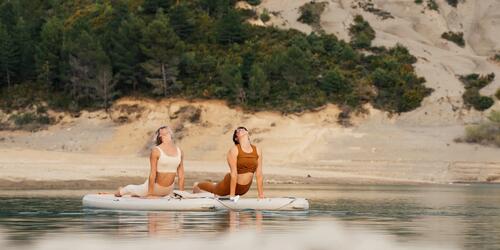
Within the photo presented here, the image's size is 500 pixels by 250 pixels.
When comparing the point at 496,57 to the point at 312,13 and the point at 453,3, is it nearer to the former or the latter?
the point at 312,13

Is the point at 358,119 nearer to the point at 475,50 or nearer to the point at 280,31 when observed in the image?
the point at 280,31

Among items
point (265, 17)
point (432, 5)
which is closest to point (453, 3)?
point (432, 5)

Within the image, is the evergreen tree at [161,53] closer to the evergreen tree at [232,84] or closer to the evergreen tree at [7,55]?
the evergreen tree at [232,84]

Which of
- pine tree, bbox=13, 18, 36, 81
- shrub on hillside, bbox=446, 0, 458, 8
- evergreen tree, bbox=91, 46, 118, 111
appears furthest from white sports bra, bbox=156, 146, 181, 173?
shrub on hillside, bbox=446, 0, 458, 8

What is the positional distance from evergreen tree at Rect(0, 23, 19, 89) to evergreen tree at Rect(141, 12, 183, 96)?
11.4 metres

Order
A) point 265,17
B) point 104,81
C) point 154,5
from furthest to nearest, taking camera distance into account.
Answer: point 265,17
point 154,5
point 104,81

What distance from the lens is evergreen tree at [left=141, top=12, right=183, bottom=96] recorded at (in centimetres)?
7900

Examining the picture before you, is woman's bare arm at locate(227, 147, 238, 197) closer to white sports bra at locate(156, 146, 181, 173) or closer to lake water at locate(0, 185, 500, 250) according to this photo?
lake water at locate(0, 185, 500, 250)

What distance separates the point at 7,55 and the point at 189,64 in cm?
1384

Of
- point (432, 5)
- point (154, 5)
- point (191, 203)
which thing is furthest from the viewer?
point (432, 5)

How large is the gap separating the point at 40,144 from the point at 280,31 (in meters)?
24.4

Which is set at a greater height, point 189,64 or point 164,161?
point 189,64

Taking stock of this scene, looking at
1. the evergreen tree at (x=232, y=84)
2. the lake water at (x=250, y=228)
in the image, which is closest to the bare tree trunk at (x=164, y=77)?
the evergreen tree at (x=232, y=84)

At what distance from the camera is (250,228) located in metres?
21.8
